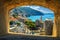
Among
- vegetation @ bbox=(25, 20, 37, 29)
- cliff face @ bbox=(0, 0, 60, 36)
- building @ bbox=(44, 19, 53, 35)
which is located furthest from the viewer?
vegetation @ bbox=(25, 20, 37, 29)

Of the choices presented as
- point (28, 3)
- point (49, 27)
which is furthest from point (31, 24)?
point (28, 3)

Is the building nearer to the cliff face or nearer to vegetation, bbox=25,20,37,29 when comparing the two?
the cliff face

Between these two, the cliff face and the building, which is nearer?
the cliff face

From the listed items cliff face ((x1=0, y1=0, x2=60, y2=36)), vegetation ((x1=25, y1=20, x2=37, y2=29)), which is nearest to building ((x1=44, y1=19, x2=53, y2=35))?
cliff face ((x1=0, y1=0, x2=60, y2=36))

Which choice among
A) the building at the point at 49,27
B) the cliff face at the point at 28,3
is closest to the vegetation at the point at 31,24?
the building at the point at 49,27

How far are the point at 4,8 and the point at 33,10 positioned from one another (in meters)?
5.01

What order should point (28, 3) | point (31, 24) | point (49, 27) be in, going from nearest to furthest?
point (28, 3), point (49, 27), point (31, 24)

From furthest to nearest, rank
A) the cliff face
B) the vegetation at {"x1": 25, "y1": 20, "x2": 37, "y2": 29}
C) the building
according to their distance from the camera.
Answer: the vegetation at {"x1": 25, "y1": 20, "x2": 37, "y2": 29}, the building, the cliff face

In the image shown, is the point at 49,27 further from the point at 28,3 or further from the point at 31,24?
the point at 31,24

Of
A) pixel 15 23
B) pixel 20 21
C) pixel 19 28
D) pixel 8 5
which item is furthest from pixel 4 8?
pixel 20 21

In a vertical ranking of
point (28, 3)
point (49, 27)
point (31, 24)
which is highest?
point (28, 3)

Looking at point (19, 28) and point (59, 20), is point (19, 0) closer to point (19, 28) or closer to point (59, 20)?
point (59, 20)

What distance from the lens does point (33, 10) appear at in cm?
1034

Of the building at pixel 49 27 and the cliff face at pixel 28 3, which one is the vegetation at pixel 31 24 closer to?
the building at pixel 49 27
